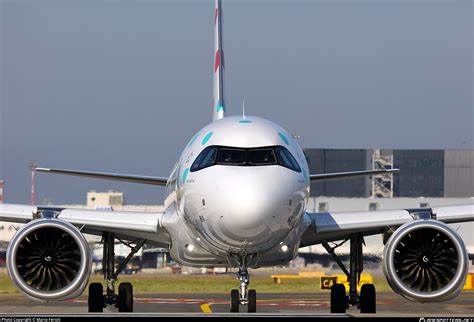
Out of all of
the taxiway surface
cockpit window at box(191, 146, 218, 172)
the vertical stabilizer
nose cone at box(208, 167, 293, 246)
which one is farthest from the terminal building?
nose cone at box(208, 167, 293, 246)

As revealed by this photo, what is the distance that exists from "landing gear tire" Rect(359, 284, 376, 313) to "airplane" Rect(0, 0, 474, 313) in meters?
0.03

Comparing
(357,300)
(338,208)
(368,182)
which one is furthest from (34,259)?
(368,182)

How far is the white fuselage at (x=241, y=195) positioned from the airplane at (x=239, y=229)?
0.9 inches

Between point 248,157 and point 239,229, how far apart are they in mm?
1423

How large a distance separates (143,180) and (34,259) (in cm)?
671

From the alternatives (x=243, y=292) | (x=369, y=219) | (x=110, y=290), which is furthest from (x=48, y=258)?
(x=369, y=219)

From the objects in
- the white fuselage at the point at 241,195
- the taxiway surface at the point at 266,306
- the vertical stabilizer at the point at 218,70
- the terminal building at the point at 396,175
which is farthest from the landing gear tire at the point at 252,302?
the terminal building at the point at 396,175

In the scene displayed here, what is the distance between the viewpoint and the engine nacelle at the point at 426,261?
22.1m

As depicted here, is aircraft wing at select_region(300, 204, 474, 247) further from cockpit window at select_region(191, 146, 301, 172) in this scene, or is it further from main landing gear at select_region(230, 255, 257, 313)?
cockpit window at select_region(191, 146, 301, 172)

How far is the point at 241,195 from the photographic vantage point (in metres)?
19.3

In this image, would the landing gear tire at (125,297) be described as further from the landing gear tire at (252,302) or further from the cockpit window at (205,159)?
the cockpit window at (205,159)

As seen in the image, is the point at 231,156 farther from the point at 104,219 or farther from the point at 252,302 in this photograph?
the point at 104,219

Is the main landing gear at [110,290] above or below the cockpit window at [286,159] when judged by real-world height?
below

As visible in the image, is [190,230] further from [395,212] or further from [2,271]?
[2,271]
